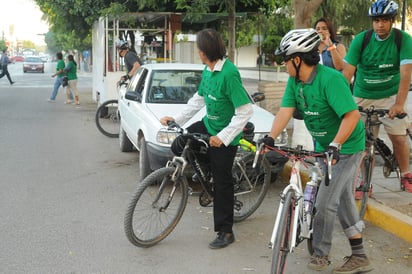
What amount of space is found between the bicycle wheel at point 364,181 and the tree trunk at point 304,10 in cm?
416

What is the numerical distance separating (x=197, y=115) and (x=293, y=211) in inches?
144

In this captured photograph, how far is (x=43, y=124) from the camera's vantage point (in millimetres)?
12820

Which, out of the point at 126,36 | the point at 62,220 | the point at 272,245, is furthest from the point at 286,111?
the point at 126,36

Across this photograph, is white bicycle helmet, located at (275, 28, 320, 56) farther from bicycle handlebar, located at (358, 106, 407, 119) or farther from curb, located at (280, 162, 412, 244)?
curb, located at (280, 162, 412, 244)

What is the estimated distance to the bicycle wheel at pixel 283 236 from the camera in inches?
139

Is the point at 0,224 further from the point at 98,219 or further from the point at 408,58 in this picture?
the point at 408,58

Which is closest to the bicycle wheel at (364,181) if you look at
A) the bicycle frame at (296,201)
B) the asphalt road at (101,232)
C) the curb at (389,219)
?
the curb at (389,219)

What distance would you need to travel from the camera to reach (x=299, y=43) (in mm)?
3668

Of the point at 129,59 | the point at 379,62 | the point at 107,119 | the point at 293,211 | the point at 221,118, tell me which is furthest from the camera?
the point at 107,119

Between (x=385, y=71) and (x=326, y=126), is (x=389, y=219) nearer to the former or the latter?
(x=385, y=71)

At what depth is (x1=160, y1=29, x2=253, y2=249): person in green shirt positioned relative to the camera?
4574 mm

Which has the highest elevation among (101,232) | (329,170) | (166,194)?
(329,170)

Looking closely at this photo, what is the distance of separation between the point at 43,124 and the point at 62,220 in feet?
Answer: 25.2

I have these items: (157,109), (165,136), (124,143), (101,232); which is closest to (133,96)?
(157,109)
